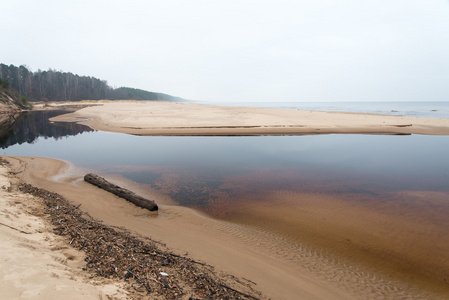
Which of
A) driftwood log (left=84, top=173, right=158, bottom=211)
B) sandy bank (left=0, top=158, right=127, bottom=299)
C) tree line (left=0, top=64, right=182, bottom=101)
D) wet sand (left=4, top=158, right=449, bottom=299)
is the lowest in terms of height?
wet sand (left=4, top=158, right=449, bottom=299)

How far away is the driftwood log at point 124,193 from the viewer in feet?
25.5

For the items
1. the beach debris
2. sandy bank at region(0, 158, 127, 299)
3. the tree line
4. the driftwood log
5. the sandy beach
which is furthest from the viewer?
the tree line

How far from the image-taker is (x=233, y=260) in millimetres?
5152

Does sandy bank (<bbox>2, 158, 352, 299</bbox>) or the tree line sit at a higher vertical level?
the tree line

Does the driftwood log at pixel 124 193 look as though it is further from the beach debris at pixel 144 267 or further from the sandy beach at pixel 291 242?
the beach debris at pixel 144 267

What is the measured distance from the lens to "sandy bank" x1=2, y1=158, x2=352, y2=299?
177 inches

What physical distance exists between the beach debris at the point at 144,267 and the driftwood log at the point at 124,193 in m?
1.89

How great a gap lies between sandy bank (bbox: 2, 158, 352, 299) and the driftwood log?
205 millimetres

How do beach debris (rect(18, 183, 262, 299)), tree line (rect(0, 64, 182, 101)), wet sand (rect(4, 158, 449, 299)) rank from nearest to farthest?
1. beach debris (rect(18, 183, 262, 299))
2. wet sand (rect(4, 158, 449, 299))
3. tree line (rect(0, 64, 182, 101))

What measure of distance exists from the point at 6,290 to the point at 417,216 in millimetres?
10647

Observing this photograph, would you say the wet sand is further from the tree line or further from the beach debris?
the tree line

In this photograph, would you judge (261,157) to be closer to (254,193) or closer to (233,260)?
(254,193)

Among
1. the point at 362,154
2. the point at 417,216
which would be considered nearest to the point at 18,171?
the point at 417,216

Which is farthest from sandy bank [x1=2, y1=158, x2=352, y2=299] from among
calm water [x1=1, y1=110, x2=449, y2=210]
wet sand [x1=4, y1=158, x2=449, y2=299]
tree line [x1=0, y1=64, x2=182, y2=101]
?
tree line [x1=0, y1=64, x2=182, y2=101]
